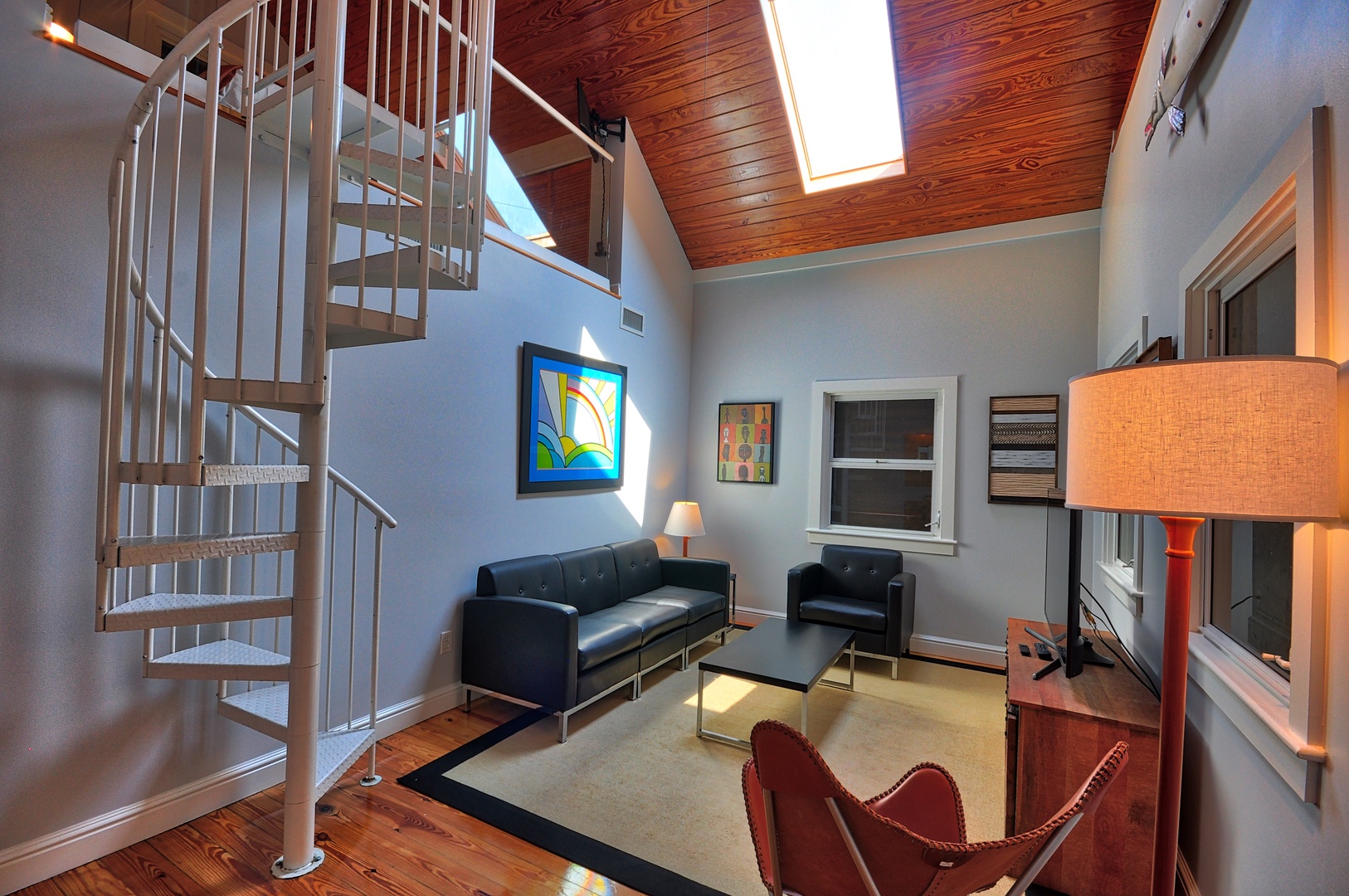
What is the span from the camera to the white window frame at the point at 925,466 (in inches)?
182

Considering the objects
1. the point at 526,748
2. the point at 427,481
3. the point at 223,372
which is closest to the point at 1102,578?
the point at 526,748

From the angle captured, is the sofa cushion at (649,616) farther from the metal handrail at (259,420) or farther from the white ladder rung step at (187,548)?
the white ladder rung step at (187,548)

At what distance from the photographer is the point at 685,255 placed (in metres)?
5.63

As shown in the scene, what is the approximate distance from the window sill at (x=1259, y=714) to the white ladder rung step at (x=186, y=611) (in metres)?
2.55

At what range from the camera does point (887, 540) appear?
4812 mm

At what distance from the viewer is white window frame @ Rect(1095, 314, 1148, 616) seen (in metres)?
2.66

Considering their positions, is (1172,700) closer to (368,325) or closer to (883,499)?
(368,325)

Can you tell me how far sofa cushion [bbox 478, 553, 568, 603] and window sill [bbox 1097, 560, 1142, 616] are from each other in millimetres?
2883

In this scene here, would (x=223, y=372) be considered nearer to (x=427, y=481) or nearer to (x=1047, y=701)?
(x=427, y=481)

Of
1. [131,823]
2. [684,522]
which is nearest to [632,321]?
[684,522]

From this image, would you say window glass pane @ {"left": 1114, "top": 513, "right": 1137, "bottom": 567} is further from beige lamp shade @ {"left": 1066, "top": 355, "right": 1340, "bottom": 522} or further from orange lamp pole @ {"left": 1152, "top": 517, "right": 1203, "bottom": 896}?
beige lamp shade @ {"left": 1066, "top": 355, "right": 1340, "bottom": 522}

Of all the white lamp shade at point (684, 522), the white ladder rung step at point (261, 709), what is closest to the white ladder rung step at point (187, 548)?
the white ladder rung step at point (261, 709)

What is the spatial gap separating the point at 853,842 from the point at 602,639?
2.22 m

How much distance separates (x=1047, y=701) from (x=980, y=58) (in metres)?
3.48
